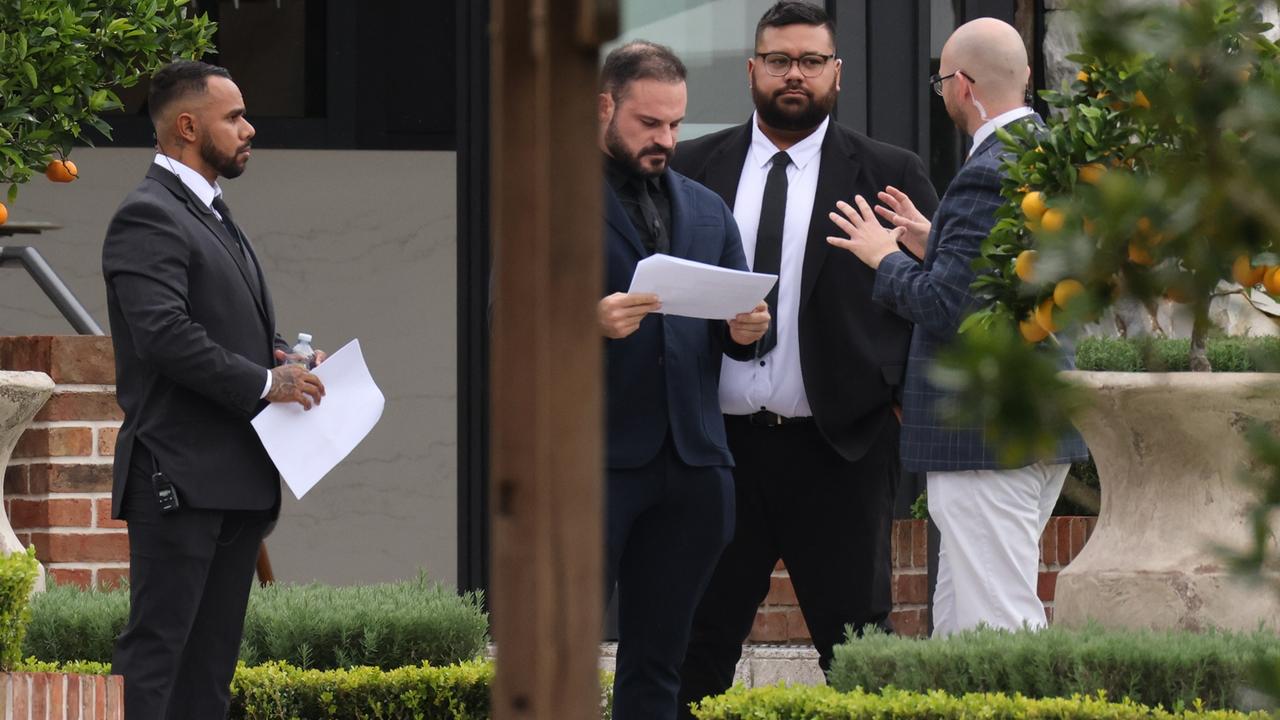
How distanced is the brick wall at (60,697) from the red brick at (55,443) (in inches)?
83.0

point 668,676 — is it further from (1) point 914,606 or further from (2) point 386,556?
(2) point 386,556

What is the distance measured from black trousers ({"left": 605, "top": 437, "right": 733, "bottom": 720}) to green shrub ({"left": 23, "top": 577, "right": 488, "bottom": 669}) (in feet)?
3.92

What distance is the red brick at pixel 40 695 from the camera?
371cm

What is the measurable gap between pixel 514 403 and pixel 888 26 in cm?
545

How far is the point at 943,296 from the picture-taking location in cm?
433

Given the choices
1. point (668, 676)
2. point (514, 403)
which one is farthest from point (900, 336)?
point (514, 403)

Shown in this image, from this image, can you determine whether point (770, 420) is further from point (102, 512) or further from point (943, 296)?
point (102, 512)

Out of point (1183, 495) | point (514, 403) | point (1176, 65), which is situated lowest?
point (1183, 495)

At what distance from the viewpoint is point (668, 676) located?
4359mm

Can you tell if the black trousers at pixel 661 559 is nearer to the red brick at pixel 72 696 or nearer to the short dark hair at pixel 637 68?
the short dark hair at pixel 637 68

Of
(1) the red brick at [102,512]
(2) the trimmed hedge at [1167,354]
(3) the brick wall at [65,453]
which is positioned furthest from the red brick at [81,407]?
(2) the trimmed hedge at [1167,354]

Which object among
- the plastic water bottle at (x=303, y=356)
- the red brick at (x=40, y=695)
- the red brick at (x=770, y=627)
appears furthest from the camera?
the red brick at (x=770, y=627)

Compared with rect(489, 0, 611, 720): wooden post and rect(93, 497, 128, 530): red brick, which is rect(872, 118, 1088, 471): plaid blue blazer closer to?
rect(93, 497, 128, 530): red brick

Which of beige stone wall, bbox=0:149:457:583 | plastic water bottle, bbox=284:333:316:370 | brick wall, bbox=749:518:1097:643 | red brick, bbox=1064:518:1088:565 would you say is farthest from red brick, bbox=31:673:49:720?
beige stone wall, bbox=0:149:457:583
